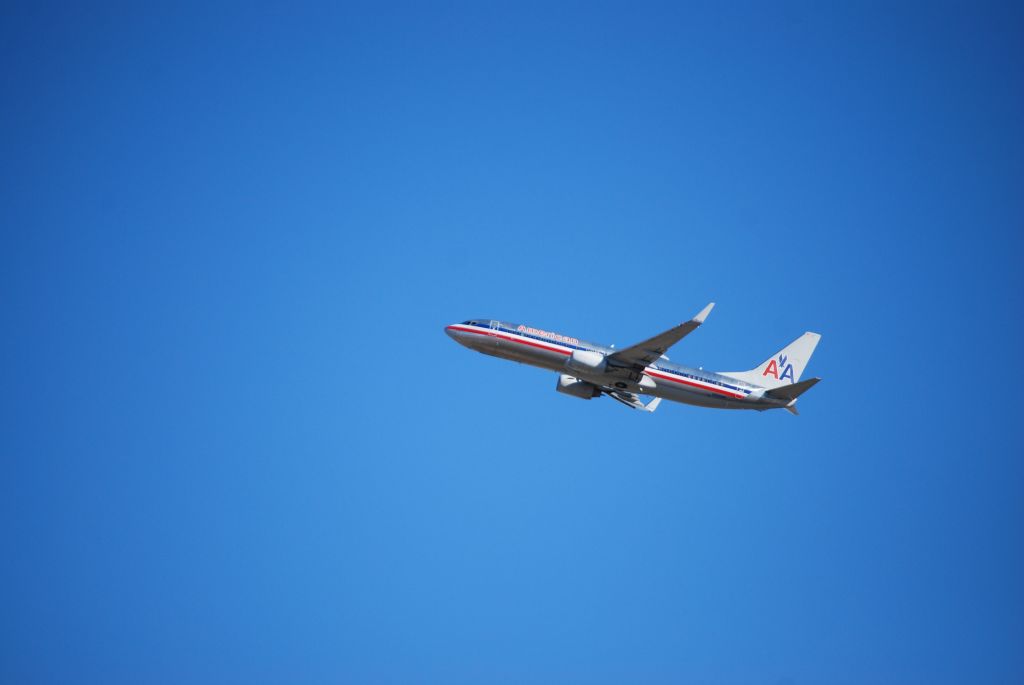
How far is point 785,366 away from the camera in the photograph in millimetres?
84375

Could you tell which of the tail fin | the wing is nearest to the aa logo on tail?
the tail fin

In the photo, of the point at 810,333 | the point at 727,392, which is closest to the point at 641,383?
the point at 727,392

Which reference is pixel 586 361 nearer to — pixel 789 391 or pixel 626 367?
pixel 626 367

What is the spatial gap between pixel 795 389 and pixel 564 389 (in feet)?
60.6

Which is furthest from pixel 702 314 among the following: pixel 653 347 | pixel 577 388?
pixel 577 388

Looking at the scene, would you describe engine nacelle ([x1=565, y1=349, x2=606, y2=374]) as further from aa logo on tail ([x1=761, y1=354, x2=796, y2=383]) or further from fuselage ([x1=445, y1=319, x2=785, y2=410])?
aa logo on tail ([x1=761, y1=354, x2=796, y2=383])

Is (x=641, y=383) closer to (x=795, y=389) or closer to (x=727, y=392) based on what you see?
(x=727, y=392)

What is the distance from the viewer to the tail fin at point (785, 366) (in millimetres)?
82250

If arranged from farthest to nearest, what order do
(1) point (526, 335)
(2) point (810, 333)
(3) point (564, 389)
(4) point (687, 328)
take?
(2) point (810, 333) → (3) point (564, 389) → (1) point (526, 335) → (4) point (687, 328)

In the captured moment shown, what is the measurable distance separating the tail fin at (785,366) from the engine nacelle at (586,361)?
13.3 metres

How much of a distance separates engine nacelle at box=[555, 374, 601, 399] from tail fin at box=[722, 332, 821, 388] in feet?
36.7

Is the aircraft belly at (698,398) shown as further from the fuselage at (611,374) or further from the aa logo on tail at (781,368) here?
the aa logo on tail at (781,368)

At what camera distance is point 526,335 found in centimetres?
7319

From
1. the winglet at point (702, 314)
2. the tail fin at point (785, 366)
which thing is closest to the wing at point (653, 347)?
the winglet at point (702, 314)
